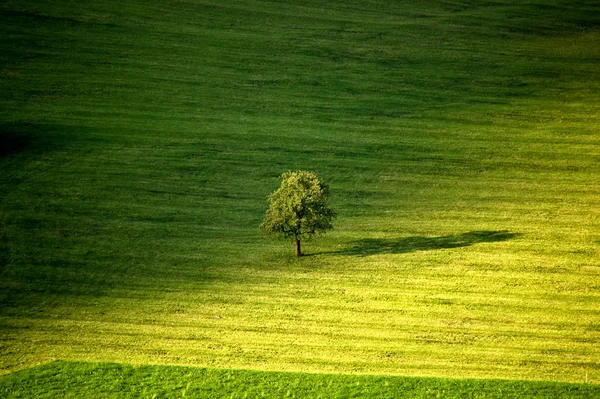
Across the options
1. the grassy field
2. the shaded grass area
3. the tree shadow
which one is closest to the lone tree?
the grassy field

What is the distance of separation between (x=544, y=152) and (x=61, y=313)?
3876cm

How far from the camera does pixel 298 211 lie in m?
39.6

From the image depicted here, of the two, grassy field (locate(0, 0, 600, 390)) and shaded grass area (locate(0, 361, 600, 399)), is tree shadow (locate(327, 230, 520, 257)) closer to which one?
grassy field (locate(0, 0, 600, 390))

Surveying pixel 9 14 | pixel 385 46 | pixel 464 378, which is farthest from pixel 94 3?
pixel 464 378

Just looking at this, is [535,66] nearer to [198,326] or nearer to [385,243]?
[385,243]

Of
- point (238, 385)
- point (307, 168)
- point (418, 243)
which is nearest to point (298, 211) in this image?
point (418, 243)

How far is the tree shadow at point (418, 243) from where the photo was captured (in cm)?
4094

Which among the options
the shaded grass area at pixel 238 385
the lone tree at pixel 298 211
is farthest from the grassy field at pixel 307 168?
the lone tree at pixel 298 211

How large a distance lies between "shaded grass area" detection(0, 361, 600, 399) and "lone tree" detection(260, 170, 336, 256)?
12424 millimetres

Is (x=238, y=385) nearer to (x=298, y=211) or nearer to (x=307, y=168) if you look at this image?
(x=298, y=211)

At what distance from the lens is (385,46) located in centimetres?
7281

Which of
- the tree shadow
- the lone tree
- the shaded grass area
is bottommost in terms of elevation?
the shaded grass area

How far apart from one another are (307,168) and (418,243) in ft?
44.4

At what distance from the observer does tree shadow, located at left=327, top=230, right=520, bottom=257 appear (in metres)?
40.9
